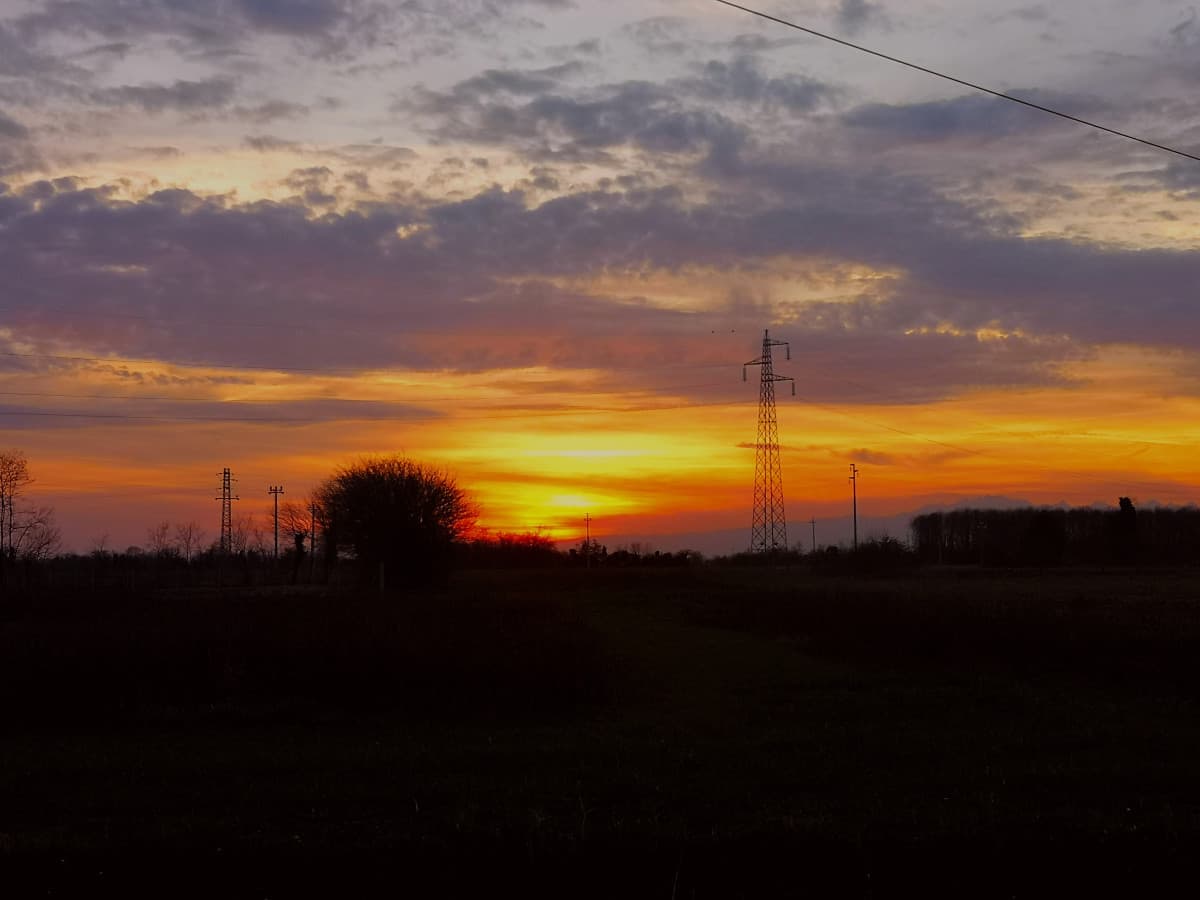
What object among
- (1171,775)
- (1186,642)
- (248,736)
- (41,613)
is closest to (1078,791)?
(1171,775)

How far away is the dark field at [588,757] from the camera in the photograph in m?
8.51

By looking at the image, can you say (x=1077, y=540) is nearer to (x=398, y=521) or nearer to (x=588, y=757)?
(x=398, y=521)

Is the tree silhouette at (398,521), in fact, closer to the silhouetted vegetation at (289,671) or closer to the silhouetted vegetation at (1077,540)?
the silhouetted vegetation at (289,671)

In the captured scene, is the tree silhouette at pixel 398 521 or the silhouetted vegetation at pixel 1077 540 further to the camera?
the silhouetted vegetation at pixel 1077 540

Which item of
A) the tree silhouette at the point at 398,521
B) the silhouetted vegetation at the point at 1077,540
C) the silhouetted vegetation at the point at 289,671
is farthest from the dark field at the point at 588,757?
the silhouetted vegetation at the point at 1077,540

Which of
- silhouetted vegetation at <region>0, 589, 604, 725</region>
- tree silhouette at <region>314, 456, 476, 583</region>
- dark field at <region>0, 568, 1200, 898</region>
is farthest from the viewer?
tree silhouette at <region>314, 456, 476, 583</region>

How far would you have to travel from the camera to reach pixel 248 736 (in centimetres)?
1478

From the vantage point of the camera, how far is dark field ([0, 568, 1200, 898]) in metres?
8.51

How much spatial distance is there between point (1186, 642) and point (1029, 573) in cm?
6712

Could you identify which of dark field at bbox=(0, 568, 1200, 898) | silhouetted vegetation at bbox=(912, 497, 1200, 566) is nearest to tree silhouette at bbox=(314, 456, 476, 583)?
dark field at bbox=(0, 568, 1200, 898)

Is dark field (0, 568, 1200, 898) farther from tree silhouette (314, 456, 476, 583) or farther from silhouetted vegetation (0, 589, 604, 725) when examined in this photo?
tree silhouette (314, 456, 476, 583)

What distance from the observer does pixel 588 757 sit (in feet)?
41.9

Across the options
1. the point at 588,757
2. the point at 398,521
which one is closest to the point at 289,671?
the point at 588,757

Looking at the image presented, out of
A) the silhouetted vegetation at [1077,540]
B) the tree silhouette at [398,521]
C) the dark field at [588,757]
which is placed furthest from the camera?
the silhouetted vegetation at [1077,540]
